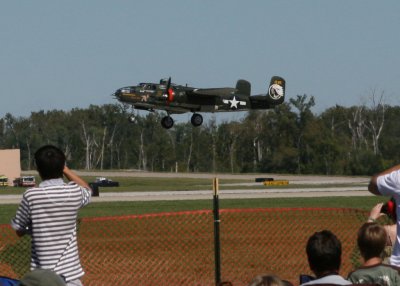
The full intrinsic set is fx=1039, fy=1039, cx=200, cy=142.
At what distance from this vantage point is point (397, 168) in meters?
8.64

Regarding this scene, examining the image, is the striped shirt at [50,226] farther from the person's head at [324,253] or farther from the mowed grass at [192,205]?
the mowed grass at [192,205]

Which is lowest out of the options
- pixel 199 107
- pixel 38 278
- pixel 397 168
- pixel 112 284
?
pixel 112 284

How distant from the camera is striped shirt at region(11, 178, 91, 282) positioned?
27.2 feet

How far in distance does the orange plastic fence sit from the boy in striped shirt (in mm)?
5044

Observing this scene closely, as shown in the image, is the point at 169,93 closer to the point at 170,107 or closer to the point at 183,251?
the point at 170,107

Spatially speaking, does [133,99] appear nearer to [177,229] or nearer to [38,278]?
[177,229]

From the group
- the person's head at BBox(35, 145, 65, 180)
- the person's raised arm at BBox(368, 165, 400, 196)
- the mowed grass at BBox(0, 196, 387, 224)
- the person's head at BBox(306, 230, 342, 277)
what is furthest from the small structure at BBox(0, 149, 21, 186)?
the person's head at BBox(306, 230, 342, 277)

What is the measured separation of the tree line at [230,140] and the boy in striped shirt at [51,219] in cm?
10827

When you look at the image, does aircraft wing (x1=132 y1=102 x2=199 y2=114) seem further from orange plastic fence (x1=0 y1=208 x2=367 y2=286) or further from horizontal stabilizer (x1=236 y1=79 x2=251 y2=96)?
orange plastic fence (x1=0 y1=208 x2=367 y2=286)

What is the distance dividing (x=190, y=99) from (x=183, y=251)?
2274 inches

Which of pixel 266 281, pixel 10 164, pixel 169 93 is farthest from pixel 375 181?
pixel 10 164

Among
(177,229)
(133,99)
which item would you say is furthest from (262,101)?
(177,229)

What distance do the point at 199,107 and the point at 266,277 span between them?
67742mm

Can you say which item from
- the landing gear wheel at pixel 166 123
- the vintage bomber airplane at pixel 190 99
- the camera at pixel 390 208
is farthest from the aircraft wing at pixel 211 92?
the camera at pixel 390 208
